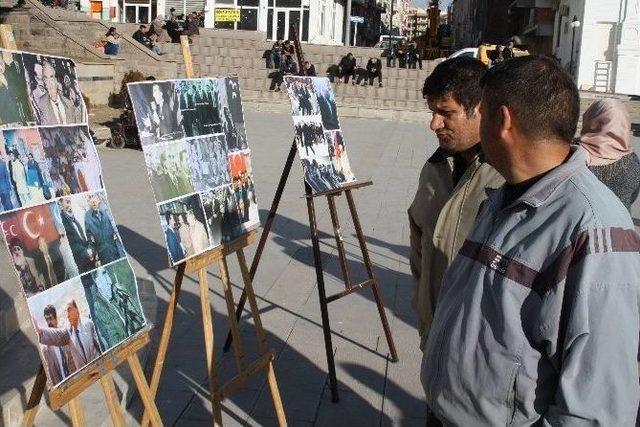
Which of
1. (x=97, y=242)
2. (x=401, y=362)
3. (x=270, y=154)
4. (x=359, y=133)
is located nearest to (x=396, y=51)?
(x=359, y=133)

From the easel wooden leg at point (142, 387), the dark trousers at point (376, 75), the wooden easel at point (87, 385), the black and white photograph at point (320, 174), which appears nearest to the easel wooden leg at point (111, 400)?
the wooden easel at point (87, 385)

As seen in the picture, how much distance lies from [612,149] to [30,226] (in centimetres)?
271

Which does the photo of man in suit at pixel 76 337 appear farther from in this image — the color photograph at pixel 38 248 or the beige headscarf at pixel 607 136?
the beige headscarf at pixel 607 136

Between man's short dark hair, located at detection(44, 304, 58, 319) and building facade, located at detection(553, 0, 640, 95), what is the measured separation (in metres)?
33.7

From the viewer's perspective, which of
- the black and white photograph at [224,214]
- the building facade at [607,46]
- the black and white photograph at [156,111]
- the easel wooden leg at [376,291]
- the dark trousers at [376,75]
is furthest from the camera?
the building facade at [607,46]

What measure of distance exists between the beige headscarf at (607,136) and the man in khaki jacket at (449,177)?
0.98 m

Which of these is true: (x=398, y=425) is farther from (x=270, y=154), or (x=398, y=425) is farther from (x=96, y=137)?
(x=96, y=137)

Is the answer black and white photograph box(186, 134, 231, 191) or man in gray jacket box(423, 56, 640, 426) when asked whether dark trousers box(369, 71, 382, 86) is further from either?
man in gray jacket box(423, 56, 640, 426)

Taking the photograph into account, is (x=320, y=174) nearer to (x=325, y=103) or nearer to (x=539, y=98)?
(x=325, y=103)

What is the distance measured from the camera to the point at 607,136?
13.0 feet

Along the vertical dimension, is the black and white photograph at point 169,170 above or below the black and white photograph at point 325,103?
below

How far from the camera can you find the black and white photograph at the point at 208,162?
3.66 m

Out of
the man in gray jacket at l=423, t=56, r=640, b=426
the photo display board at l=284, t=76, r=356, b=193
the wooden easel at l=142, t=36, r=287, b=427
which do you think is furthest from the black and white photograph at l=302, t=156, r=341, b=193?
the man in gray jacket at l=423, t=56, r=640, b=426

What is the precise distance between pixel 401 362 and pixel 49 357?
294 centimetres
